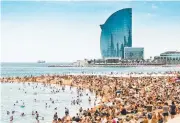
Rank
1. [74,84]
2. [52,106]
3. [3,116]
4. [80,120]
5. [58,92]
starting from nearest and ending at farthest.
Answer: [80,120] → [3,116] → [52,106] → [58,92] → [74,84]

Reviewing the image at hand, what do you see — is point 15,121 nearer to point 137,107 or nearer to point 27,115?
point 27,115

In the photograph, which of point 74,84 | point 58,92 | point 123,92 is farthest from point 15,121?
point 74,84

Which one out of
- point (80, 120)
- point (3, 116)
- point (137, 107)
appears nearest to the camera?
point (80, 120)

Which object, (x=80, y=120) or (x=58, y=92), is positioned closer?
(x=80, y=120)

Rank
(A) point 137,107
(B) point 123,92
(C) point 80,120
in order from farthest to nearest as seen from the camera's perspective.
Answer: (B) point 123,92 < (A) point 137,107 < (C) point 80,120

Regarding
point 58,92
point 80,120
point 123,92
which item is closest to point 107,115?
point 80,120

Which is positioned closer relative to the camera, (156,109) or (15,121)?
(156,109)

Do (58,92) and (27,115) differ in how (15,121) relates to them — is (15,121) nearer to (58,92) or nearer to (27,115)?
(27,115)

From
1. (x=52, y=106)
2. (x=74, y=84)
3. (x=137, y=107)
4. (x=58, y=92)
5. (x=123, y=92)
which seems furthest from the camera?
(x=74, y=84)

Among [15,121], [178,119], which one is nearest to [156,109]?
[178,119]
